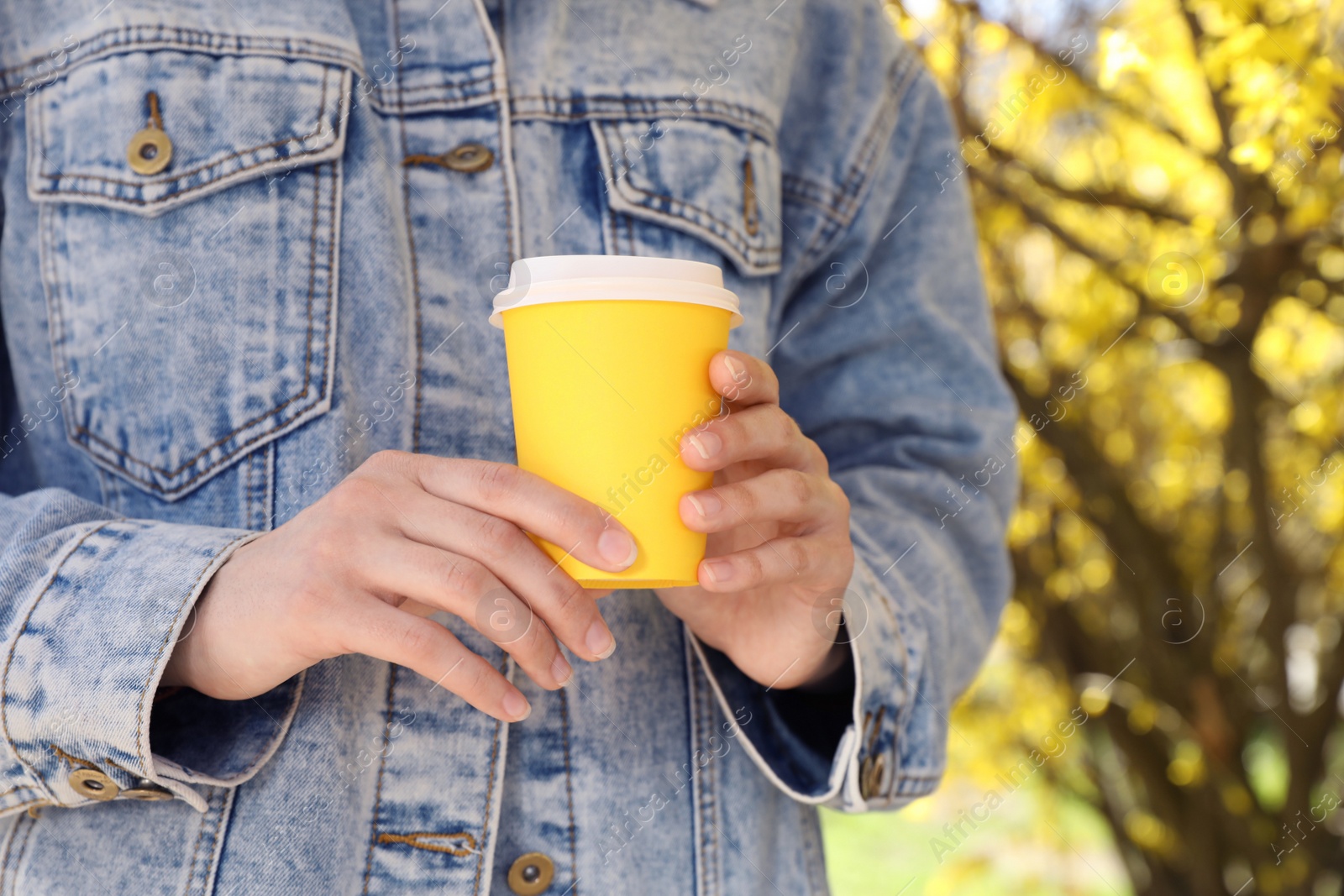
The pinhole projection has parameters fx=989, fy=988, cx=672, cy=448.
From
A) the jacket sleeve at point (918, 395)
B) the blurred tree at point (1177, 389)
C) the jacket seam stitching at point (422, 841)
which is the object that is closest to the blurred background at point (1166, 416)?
the blurred tree at point (1177, 389)

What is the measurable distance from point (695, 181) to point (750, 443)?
1.28 feet

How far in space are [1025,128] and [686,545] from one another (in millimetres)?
2070

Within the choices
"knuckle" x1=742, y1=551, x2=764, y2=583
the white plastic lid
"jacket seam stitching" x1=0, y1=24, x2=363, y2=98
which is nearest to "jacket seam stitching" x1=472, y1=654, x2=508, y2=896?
"knuckle" x1=742, y1=551, x2=764, y2=583

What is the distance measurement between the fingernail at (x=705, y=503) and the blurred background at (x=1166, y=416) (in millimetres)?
1137

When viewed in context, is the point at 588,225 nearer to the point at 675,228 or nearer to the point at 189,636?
the point at 675,228

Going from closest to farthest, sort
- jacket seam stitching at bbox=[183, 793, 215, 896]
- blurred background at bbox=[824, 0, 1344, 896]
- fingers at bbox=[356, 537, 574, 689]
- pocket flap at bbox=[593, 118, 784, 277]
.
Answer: fingers at bbox=[356, 537, 574, 689] < jacket seam stitching at bbox=[183, 793, 215, 896] < pocket flap at bbox=[593, 118, 784, 277] < blurred background at bbox=[824, 0, 1344, 896]

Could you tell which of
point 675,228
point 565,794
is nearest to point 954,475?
point 675,228

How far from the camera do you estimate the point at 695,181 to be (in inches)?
39.0

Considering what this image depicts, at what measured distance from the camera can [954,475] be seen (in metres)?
1.17

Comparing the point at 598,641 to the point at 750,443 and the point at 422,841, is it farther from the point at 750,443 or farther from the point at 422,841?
the point at 422,841

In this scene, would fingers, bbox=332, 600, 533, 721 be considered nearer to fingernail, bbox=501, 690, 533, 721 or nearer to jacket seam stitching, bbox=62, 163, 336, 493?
fingernail, bbox=501, 690, 533, 721

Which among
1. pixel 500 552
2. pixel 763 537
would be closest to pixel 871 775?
pixel 763 537

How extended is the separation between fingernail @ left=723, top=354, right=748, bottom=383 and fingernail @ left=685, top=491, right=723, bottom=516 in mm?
86

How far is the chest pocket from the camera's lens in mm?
823
